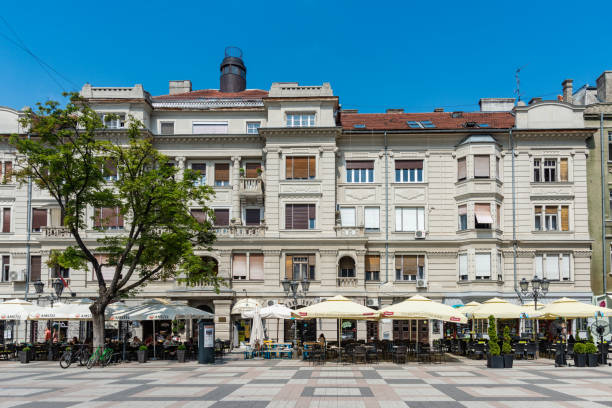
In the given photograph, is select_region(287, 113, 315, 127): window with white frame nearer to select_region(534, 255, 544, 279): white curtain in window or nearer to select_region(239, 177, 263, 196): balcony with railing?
select_region(239, 177, 263, 196): balcony with railing

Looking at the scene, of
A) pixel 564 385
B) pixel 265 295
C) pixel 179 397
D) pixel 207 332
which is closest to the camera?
pixel 179 397

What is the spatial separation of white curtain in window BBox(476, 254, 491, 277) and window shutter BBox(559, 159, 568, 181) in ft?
23.0

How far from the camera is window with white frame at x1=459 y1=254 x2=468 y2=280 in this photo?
40.3m

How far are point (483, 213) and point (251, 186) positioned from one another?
14.4m

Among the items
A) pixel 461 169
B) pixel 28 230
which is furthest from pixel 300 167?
pixel 28 230

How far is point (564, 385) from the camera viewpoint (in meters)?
20.8

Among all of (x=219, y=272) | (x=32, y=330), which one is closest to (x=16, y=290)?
(x=32, y=330)

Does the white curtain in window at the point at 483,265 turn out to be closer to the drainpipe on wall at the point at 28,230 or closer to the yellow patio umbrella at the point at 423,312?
the yellow patio umbrella at the point at 423,312

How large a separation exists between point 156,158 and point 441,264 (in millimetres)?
19496

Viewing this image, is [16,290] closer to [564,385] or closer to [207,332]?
[207,332]

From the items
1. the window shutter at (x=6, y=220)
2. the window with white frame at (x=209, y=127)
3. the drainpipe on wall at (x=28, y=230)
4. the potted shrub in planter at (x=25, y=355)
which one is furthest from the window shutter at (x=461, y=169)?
the window shutter at (x=6, y=220)

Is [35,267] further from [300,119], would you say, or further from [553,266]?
[553,266]

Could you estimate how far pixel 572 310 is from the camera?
98.1 ft

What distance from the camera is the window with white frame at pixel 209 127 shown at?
4281cm
